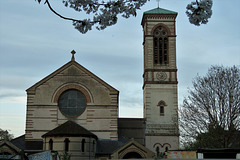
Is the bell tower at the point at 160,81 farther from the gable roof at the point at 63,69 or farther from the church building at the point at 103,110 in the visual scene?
the gable roof at the point at 63,69


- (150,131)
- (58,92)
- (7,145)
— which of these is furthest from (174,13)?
(7,145)

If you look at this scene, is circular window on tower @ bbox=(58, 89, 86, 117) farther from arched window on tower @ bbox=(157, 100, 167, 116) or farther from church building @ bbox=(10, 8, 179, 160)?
arched window on tower @ bbox=(157, 100, 167, 116)

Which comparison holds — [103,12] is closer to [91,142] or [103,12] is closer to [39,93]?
[91,142]

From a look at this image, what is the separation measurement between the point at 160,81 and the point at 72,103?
12.0 metres

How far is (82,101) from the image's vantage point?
41625 millimetres

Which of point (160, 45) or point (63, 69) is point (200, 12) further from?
point (160, 45)

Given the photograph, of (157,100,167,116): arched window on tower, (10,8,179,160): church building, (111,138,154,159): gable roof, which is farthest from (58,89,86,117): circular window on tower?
(157,100,167,116): arched window on tower

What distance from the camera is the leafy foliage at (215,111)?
32656 mm

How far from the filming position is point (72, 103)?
137ft

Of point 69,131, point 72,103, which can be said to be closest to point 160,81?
point 72,103

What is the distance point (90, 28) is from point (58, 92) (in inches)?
1276

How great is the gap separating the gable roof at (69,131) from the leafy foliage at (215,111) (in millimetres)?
9522

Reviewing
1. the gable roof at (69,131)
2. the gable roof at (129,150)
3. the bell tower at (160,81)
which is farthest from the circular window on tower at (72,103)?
the bell tower at (160,81)

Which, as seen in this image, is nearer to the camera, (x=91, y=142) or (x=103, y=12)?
(x=103, y=12)
